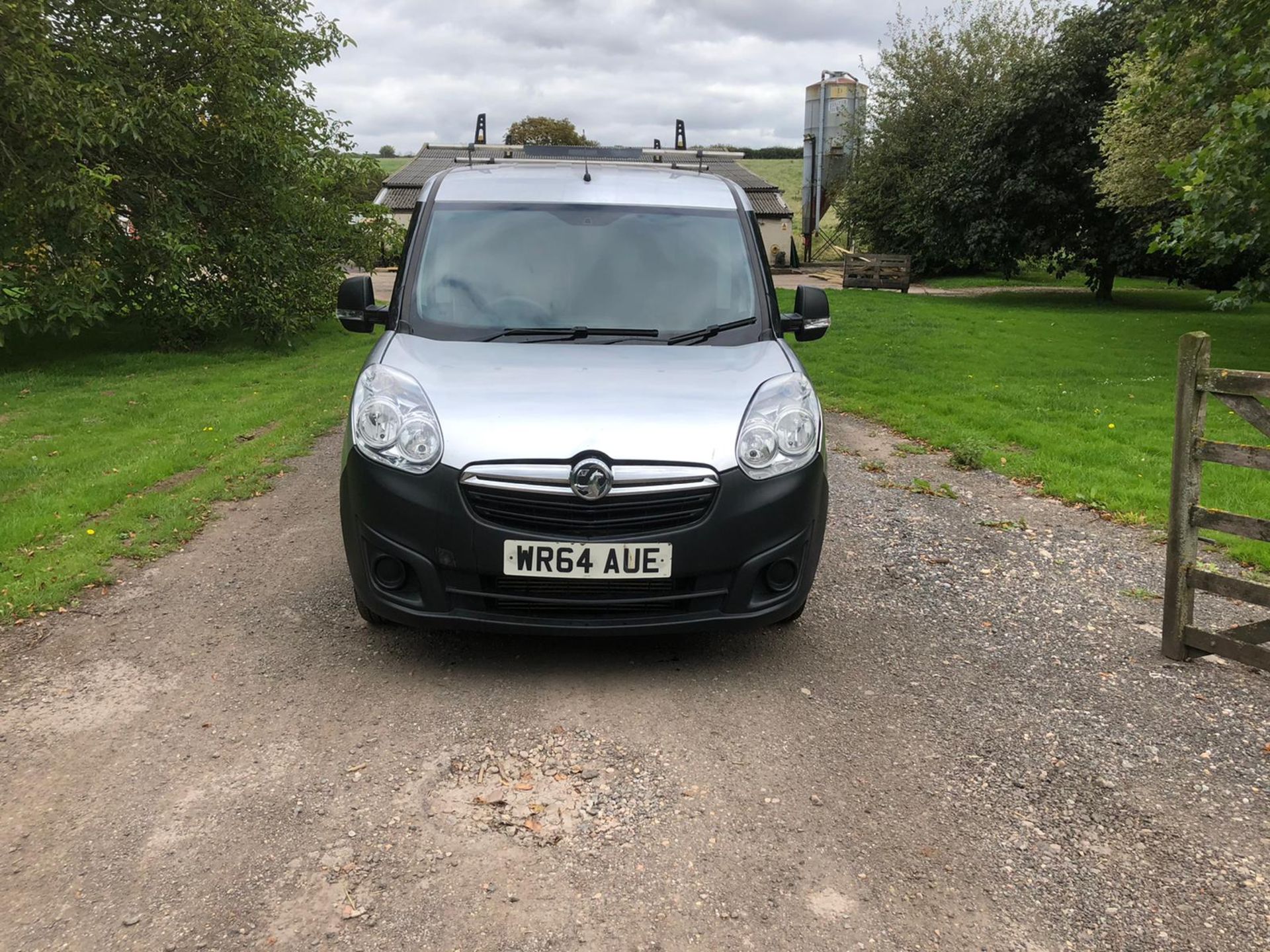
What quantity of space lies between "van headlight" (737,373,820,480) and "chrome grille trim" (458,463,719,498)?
33cm

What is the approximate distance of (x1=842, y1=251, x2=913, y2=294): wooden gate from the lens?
3338 cm

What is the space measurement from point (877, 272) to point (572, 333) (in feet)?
102

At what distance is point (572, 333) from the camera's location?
4.73 meters

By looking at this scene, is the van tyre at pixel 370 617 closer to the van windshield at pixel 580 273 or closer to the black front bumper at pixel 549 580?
the black front bumper at pixel 549 580

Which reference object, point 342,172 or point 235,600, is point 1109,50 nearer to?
point 342,172

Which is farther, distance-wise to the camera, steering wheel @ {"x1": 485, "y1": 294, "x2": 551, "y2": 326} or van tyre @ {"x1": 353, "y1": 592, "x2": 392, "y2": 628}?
steering wheel @ {"x1": 485, "y1": 294, "x2": 551, "y2": 326}

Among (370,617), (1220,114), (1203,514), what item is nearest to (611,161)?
(370,617)

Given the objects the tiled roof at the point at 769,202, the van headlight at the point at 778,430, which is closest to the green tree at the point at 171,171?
the van headlight at the point at 778,430

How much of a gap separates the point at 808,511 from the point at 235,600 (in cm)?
303

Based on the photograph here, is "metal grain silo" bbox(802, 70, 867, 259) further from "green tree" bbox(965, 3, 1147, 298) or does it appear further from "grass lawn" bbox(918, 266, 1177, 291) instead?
"green tree" bbox(965, 3, 1147, 298)

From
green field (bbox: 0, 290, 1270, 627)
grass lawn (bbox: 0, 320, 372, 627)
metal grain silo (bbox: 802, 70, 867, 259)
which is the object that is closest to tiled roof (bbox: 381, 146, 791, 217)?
metal grain silo (bbox: 802, 70, 867, 259)

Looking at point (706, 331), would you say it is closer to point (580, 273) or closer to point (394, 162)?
point (580, 273)

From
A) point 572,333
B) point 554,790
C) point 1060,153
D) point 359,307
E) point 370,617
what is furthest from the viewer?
point 1060,153

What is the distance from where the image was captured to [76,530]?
6.41m
